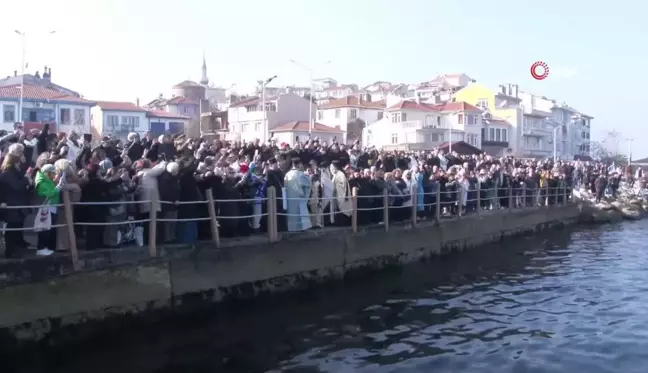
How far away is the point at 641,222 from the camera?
3716 centimetres

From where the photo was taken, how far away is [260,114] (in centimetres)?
7619

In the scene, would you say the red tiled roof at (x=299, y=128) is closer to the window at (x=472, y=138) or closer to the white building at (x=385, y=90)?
the window at (x=472, y=138)

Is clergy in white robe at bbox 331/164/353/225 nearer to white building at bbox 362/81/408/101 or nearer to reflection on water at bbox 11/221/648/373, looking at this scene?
reflection on water at bbox 11/221/648/373

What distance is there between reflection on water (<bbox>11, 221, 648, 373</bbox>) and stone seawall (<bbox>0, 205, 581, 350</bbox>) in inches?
17.9

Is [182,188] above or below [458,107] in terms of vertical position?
below

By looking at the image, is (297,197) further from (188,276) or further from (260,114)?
(260,114)

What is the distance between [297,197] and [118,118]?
199ft

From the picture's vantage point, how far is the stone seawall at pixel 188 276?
1107cm

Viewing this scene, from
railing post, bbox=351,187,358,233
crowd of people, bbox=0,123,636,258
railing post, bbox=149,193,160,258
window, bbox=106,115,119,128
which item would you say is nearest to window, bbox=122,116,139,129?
window, bbox=106,115,119,128

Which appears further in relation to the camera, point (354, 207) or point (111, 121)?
point (111, 121)

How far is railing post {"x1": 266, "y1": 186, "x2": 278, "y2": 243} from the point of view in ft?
49.9

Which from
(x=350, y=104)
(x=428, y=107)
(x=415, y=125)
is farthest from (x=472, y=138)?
(x=350, y=104)

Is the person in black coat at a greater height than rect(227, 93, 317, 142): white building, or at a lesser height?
lesser

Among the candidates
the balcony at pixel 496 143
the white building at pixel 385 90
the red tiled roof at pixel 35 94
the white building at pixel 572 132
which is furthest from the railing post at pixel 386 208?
the white building at pixel 385 90
